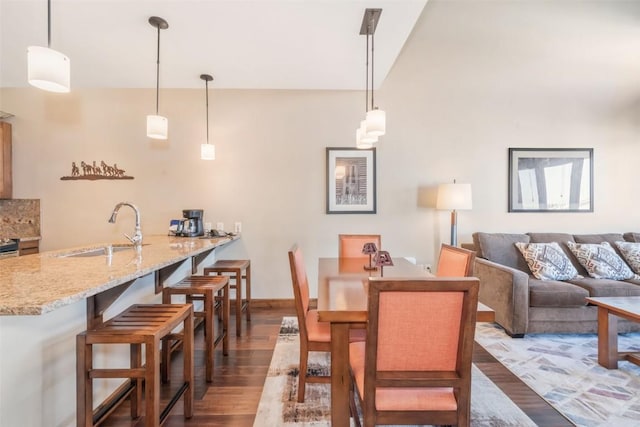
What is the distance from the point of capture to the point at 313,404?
178 centimetres

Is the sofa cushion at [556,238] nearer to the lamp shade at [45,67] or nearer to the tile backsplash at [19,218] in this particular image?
the lamp shade at [45,67]

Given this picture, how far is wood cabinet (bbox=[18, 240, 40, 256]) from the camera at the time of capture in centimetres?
326

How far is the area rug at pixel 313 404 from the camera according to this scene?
163 cm

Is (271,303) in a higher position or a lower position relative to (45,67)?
lower

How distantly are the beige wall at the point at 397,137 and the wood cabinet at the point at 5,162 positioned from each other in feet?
0.30

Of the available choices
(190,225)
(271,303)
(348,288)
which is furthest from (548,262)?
(190,225)

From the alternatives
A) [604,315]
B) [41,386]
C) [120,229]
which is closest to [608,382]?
[604,315]

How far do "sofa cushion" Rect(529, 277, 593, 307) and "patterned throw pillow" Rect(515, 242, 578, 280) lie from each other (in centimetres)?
25

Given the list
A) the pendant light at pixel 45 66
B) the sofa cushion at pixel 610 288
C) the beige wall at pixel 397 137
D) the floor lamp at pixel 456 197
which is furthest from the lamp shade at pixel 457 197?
the pendant light at pixel 45 66

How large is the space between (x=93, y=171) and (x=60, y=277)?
2.91m

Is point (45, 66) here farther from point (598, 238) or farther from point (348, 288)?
point (598, 238)

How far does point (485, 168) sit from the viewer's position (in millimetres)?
3639

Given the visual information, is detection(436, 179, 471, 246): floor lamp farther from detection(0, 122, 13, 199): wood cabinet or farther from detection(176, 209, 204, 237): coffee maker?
detection(0, 122, 13, 199): wood cabinet

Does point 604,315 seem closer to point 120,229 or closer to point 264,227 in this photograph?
point 264,227
